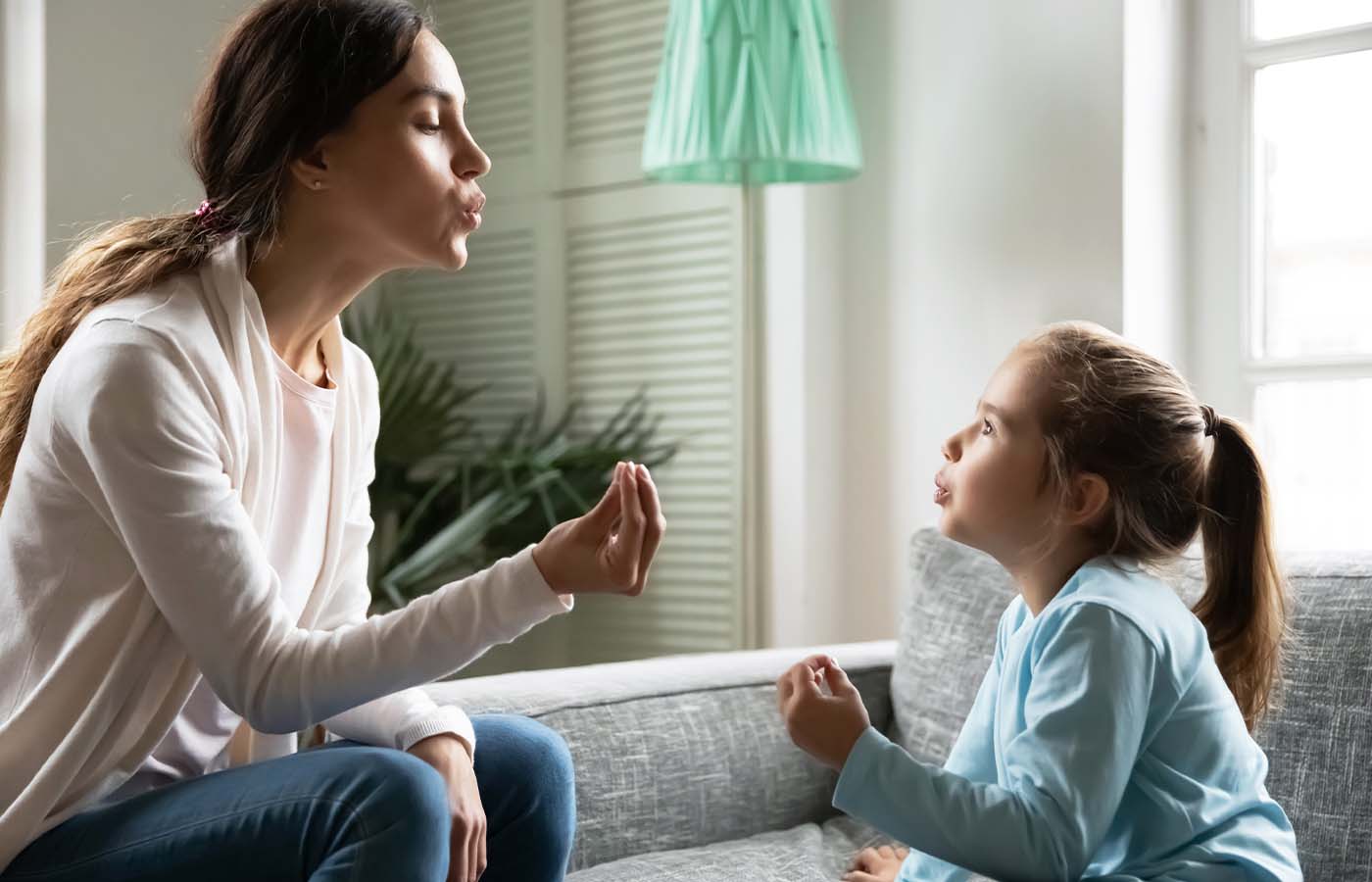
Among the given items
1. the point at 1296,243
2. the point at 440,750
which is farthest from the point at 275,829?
the point at 1296,243

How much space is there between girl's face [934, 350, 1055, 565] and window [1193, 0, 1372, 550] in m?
1.17

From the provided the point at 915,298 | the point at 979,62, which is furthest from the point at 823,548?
the point at 979,62

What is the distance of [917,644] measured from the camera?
200 centimetres

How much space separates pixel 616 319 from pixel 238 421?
1957 mm

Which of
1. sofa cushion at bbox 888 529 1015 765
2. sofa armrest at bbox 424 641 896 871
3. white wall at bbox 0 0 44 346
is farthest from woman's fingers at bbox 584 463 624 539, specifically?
white wall at bbox 0 0 44 346

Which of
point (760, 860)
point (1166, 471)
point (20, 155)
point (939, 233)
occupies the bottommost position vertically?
point (760, 860)

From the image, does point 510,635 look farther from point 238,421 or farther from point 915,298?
point 915,298

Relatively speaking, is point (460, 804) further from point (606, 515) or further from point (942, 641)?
point (942, 641)

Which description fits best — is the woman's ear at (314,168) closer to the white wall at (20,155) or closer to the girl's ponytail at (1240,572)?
the girl's ponytail at (1240,572)

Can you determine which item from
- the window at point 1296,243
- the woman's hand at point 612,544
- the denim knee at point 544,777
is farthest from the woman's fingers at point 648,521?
the window at point 1296,243

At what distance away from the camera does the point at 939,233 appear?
2.66 metres

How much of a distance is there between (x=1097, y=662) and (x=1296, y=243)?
57.5 inches

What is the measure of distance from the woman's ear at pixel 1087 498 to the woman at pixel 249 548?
0.42 meters

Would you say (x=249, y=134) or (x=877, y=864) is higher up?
(x=249, y=134)
